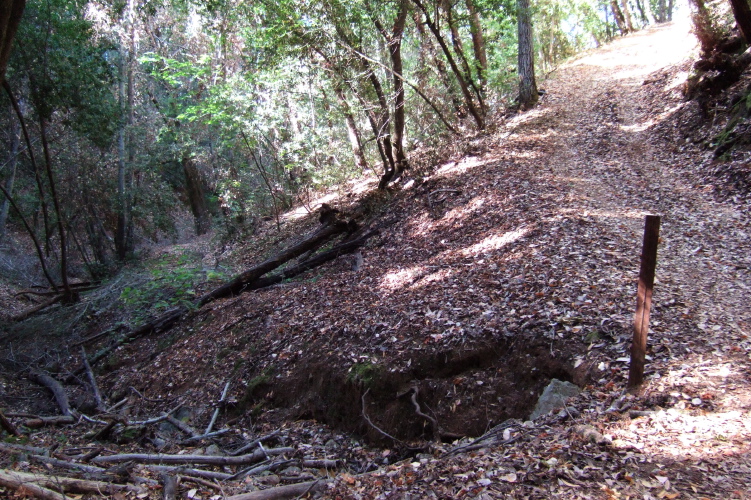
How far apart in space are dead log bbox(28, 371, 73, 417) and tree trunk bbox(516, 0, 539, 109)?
13494 millimetres

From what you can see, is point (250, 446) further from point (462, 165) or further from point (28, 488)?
point (462, 165)

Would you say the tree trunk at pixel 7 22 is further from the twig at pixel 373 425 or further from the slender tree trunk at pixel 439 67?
the slender tree trunk at pixel 439 67

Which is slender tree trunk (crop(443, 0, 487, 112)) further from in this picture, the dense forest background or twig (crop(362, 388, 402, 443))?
twig (crop(362, 388, 402, 443))

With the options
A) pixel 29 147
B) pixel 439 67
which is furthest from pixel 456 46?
pixel 29 147

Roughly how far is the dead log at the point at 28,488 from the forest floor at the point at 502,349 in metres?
0.60

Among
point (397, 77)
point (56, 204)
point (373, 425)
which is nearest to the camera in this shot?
point (373, 425)

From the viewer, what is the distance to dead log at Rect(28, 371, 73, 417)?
689 centimetres

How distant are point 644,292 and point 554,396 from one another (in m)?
1.33

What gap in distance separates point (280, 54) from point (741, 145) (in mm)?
10402

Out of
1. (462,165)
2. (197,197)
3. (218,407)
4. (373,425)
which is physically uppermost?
(197,197)

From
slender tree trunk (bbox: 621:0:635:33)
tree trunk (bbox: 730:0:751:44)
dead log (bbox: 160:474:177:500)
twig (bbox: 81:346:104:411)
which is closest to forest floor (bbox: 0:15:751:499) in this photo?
dead log (bbox: 160:474:177:500)

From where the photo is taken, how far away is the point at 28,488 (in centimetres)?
298

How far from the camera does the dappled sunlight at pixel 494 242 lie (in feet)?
25.8

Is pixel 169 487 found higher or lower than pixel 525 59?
lower
